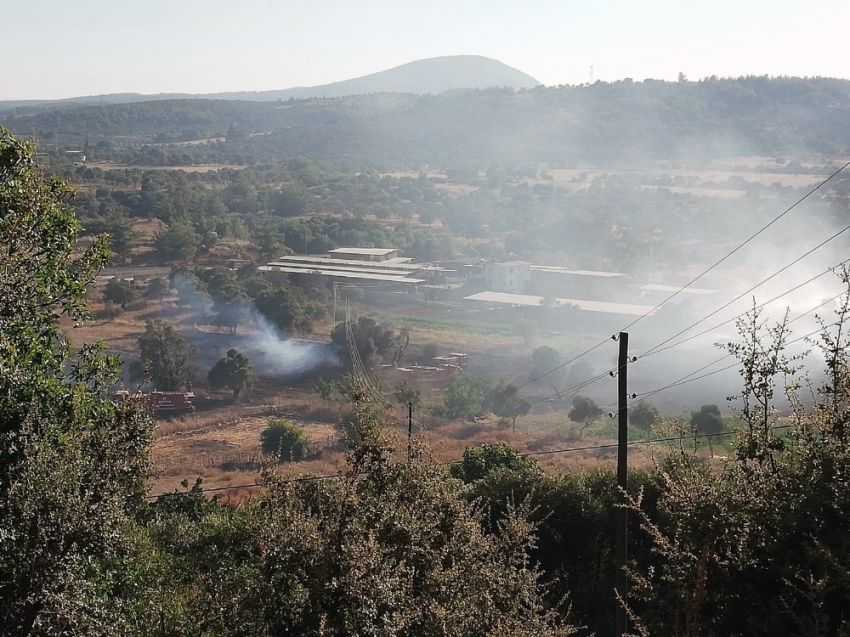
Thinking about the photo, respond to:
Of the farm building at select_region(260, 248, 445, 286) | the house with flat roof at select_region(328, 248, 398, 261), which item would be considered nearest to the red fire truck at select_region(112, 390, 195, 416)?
the farm building at select_region(260, 248, 445, 286)

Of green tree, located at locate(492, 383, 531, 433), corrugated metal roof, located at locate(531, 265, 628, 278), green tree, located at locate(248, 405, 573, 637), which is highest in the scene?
green tree, located at locate(248, 405, 573, 637)

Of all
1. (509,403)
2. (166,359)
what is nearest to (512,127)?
(166,359)

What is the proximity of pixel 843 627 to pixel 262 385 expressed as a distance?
25.3 meters

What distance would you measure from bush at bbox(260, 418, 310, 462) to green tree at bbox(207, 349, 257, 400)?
571 cm

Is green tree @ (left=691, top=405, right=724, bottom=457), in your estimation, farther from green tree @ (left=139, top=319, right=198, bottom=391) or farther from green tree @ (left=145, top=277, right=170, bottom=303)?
green tree @ (left=145, top=277, right=170, bottom=303)

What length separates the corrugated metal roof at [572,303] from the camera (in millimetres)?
37094

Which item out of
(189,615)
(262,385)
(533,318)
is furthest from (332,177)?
(189,615)

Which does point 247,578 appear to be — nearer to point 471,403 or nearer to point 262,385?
point 471,403

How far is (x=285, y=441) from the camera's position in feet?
66.7

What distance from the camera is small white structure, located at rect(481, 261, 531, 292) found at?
44.6 metres

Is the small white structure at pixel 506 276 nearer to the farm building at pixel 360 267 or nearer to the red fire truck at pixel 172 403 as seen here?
the farm building at pixel 360 267

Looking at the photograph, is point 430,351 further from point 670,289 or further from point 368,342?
point 670,289

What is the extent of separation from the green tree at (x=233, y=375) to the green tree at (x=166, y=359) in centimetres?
165

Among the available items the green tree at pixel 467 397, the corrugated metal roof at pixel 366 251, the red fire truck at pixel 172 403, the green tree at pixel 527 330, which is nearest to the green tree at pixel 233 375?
the red fire truck at pixel 172 403
